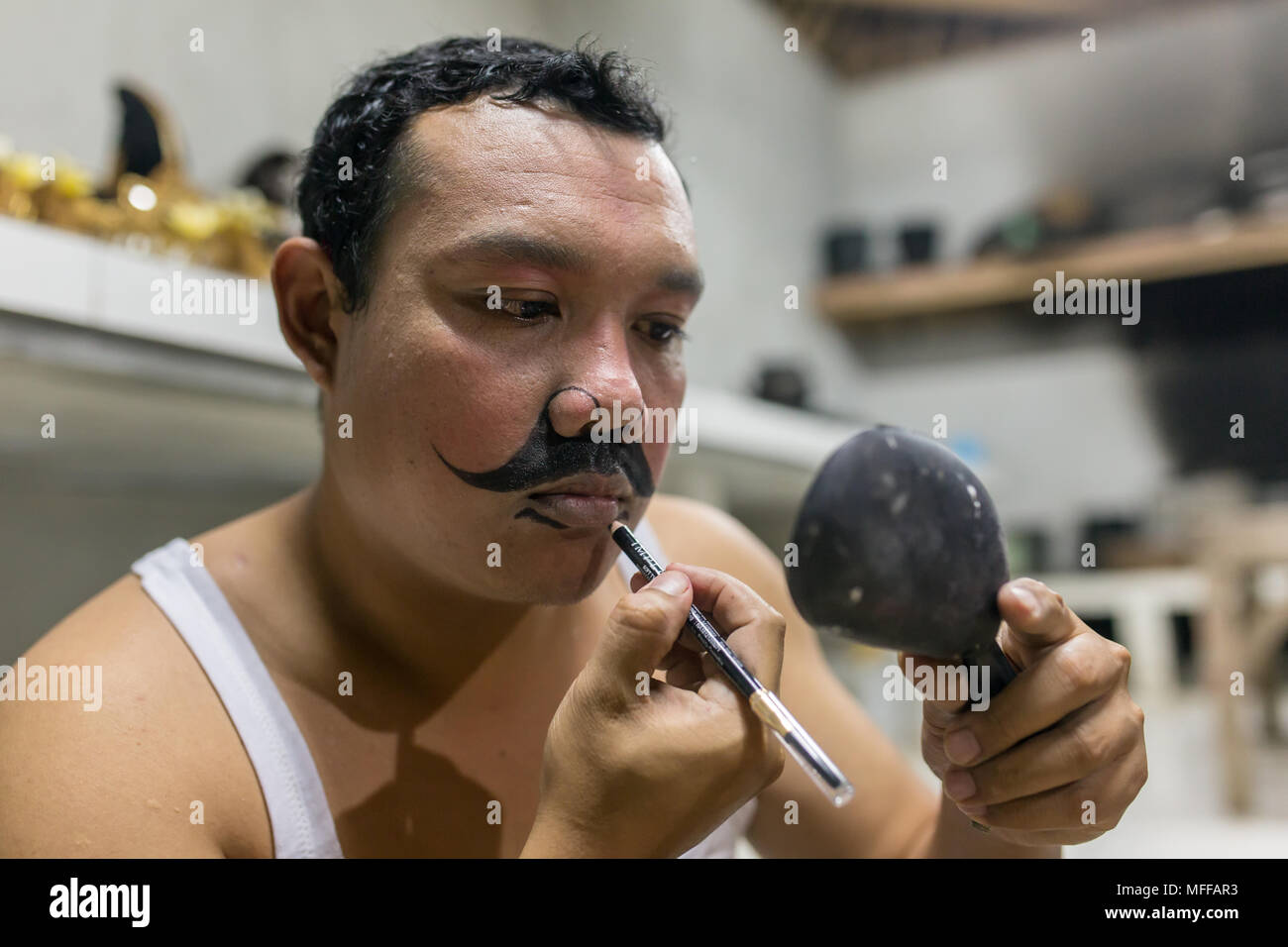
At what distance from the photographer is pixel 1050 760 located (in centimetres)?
55

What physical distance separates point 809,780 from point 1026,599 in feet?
1.82

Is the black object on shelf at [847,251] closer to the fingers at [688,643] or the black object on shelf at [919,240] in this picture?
the black object on shelf at [919,240]

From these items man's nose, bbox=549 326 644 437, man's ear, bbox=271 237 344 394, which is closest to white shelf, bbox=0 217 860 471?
man's ear, bbox=271 237 344 394

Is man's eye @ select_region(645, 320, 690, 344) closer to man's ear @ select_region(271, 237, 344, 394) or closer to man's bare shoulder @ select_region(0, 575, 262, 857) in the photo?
man's ear @ select_region(271, 237, 344, 394)

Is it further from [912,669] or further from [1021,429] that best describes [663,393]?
[1021,429]

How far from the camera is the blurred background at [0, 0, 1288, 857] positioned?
4.21 feet

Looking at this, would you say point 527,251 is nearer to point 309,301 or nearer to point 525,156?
point 525,156

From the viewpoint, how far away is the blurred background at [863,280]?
1.28 metres

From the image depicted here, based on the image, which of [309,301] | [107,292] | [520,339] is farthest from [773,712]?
[107,292]

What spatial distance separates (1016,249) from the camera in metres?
4.14

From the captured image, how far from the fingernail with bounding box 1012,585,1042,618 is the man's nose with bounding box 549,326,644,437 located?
242mm

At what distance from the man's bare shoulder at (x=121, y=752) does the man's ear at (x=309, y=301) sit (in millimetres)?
225

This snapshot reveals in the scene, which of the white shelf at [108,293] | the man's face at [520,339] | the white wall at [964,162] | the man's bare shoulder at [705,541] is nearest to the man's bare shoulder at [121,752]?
the man's face at [520,339]
